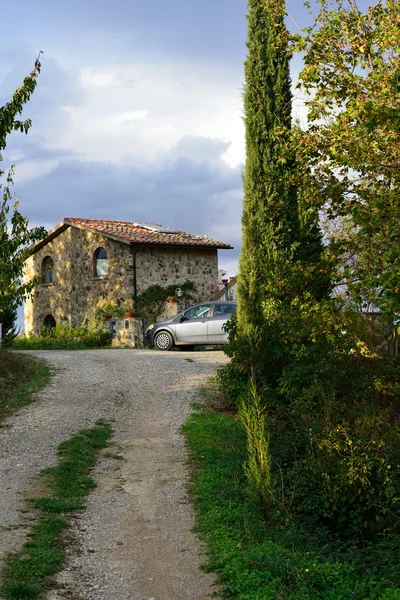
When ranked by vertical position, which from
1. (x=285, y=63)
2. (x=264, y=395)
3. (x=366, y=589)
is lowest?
(x=366, y=589)

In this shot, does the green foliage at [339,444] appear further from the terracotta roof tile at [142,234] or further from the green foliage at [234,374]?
the terracotta roof tile at [142,234]

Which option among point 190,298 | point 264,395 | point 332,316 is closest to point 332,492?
point 332,316

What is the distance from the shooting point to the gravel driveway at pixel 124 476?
20.2ft

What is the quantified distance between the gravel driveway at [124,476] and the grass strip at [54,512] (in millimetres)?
147

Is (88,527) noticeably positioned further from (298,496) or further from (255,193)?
(255,193)

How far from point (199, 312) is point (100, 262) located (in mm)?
7805

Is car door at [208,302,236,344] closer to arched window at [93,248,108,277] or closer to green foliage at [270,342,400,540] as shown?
arched window at [93,248,108,277]

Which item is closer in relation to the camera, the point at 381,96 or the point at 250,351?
Result: the point at 381,96

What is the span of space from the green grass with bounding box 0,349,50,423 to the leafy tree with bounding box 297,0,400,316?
668cm

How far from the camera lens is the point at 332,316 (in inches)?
426

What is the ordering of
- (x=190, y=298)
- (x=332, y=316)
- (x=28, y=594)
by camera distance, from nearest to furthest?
(x=28, y=594) < (x=332, y=316) < (x=190, y=298)

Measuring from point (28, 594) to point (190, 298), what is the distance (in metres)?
23.3

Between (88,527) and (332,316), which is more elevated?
(332,316)

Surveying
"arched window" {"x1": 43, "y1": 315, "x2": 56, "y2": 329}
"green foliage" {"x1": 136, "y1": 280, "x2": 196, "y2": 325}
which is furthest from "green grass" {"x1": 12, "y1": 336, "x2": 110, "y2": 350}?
"arched window" {"x1": 43, "y1": 315, "x2": 56, "y2": 329}
